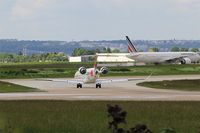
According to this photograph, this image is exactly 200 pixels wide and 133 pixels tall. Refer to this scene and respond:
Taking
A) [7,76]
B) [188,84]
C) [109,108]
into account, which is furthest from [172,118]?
[7,76]

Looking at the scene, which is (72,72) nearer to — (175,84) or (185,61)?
(175,84)

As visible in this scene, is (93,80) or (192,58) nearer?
(93,80)

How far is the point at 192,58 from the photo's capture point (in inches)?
6644

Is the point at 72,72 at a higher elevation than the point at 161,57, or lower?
lower

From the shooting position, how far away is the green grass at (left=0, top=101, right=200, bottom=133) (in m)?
22.2

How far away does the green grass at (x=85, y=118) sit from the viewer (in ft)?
72.8

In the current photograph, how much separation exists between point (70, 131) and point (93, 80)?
1701 inches

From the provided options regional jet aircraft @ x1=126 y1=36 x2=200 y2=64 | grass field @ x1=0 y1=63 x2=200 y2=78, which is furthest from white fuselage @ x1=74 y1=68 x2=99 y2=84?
regional jet aircraft @ x1=126 y1=36 x2=200 y2=64

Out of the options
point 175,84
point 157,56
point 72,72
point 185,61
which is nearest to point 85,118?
point 175,84

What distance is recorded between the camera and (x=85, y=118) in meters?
26.2

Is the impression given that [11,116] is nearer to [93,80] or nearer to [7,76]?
[93,80]

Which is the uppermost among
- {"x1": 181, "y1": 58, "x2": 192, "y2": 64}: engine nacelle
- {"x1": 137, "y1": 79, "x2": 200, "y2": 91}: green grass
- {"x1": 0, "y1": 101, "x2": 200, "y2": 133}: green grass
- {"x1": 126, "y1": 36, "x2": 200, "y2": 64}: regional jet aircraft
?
{"x1": 126, "y1": 36, "x2": 200, "y2": 64}: regional jet aircraft

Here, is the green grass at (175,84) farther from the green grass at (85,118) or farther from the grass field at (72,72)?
the green grass at (85,118)

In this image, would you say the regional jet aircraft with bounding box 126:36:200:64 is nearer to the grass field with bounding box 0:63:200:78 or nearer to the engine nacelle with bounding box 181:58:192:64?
the engine nacelle with bounding box 181:58:192:64
